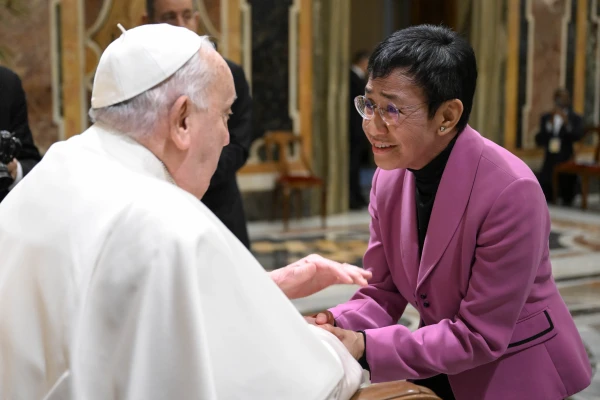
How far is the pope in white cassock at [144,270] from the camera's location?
1472 millimetres

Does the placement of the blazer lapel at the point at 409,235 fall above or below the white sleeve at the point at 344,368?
above

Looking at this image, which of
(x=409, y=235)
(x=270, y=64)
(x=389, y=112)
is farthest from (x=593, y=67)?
(x=389, y=112)

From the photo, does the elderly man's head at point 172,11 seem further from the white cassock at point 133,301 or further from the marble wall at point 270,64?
the marble wall at point 270,64

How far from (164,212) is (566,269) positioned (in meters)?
6.16

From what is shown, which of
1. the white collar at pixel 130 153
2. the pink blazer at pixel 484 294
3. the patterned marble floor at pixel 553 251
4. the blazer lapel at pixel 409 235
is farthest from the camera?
the patterned marble floor at pixel 553 251

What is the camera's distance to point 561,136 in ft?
35.4

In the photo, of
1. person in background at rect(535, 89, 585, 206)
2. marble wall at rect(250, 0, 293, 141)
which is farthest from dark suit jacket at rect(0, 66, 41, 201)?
person in background at rect(535, 89, 585, 206)

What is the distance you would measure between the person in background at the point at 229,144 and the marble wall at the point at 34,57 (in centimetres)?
478

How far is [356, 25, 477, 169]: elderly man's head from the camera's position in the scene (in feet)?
6.45

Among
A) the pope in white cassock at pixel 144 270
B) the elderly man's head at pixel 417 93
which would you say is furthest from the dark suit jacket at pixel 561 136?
the pope in white cassock at pixel 144 270

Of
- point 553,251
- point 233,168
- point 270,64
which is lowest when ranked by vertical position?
point 553,251

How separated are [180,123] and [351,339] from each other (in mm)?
734

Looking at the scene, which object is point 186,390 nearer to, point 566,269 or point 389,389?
point 389,389

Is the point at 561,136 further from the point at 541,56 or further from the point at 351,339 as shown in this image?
the point at 351,339
